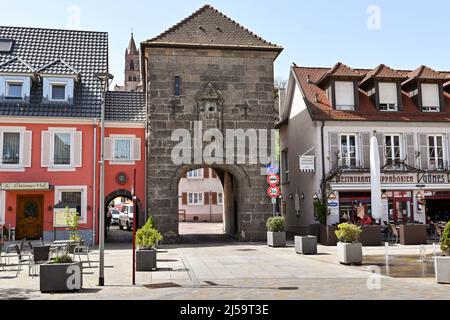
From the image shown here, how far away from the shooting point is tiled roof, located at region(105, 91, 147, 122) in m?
25.8

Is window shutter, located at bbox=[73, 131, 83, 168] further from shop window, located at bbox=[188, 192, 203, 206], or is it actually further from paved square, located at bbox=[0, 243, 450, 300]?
shop window, located at bbox=[188, 192, 203, 206]

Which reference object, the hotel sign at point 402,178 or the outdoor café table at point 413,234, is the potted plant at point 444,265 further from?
the hotel sign at point 402,178

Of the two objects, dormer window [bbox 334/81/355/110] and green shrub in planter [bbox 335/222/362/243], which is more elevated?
dormer window [bbox 334/81/355/110]

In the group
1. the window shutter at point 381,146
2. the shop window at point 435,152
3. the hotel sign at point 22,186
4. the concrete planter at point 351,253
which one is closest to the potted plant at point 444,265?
the concrete planter at point 351,253

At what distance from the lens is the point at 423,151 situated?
1041 inches

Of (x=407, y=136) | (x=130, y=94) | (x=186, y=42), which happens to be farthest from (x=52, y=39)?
(x=407, y=136)

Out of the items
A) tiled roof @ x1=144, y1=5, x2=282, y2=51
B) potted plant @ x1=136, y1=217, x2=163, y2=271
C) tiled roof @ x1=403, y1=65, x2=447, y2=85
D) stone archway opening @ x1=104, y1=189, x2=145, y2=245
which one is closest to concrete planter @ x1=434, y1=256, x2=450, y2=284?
potted plant @ x1=136, y1=217, x2=163, y2=271

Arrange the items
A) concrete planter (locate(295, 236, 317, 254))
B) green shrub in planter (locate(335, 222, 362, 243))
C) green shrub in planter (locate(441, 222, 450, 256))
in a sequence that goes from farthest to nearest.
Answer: concrete planter (locate(295, 236, 317, 254))
green shrub in planter (locate(335, 222, 362, 243))
green shrub in planter (locate(441, 222, 450, 256))

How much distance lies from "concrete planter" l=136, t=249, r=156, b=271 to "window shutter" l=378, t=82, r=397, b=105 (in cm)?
1844

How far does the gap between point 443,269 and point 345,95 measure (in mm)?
17360

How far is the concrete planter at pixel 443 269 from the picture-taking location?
434 inches

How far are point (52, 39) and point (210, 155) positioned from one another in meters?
12.5

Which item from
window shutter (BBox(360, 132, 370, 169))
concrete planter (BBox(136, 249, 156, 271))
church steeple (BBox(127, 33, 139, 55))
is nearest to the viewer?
concrete planter (BBox(136, 249, 156, 271))

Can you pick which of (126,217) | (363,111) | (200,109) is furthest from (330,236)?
(126,217)
